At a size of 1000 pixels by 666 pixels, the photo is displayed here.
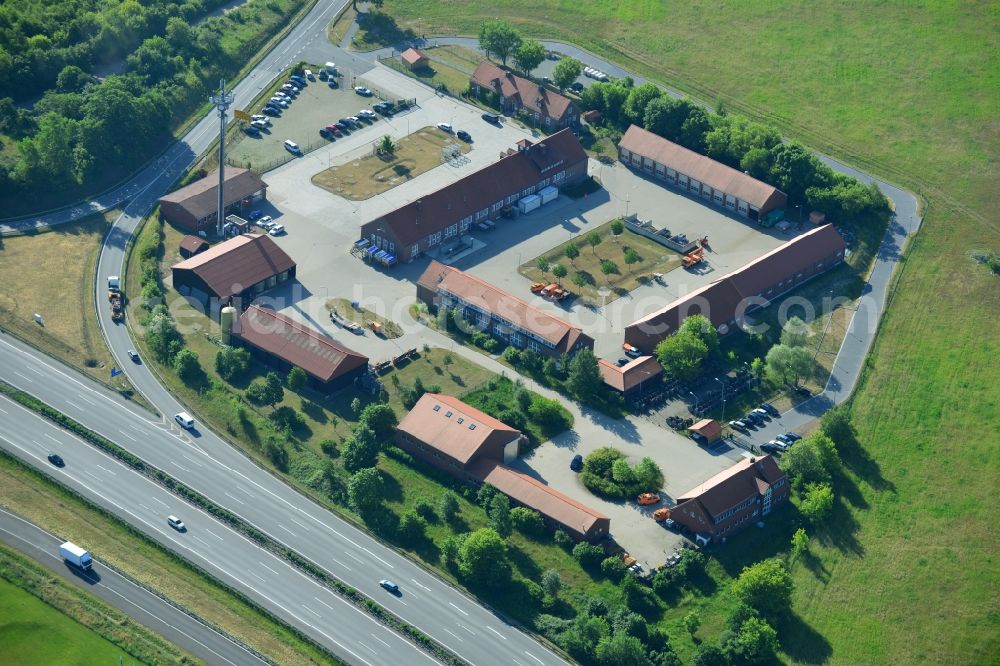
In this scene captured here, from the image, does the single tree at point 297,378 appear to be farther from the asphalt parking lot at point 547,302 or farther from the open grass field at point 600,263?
the open grass field at point 600,263

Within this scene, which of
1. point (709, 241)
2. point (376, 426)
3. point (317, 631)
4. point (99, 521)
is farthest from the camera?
point (709, 241)

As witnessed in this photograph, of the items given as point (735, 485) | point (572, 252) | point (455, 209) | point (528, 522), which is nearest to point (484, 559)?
point (528, 522)

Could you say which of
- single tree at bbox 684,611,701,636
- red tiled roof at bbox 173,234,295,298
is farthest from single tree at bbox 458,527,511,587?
red tiled roof at bbox 173,234,295,298

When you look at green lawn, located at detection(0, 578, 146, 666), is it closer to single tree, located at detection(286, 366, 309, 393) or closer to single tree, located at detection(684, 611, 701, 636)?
single tree, located at detection(286, 366, 309, 393)

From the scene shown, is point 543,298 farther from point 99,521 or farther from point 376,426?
point 99,521

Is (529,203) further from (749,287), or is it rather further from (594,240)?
(749,287)

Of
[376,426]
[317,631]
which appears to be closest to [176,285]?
[376,426]

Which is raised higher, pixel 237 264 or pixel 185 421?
pixel 237 264
